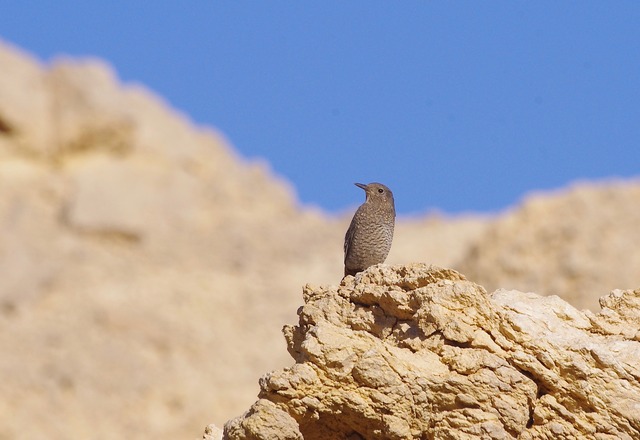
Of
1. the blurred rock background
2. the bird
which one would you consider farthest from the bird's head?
the blurred rock background

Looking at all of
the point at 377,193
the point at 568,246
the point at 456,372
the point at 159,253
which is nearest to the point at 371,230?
the point at 377,193

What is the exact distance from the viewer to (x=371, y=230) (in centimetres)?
1352

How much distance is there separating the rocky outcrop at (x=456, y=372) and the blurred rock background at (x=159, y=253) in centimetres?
1324

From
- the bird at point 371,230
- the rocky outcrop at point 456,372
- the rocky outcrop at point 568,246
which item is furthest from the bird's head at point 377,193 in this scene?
the rocky outcrop at point 568,246

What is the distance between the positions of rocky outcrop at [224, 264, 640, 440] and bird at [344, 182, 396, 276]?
313cm

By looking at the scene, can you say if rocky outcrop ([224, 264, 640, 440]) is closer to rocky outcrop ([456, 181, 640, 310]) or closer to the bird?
the bird

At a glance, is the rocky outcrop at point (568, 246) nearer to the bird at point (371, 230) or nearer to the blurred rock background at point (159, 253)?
the blurred rock background at point (159, 253)

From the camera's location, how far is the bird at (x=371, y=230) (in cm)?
1352

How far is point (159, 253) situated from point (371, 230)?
24.5 meters

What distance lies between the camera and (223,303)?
Answer: 34500mm

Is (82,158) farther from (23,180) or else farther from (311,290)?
(311,290)

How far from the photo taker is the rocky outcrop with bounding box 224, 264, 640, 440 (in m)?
9.67

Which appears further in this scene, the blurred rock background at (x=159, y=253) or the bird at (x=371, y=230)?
the blurred rock background at (x=159, y=253)

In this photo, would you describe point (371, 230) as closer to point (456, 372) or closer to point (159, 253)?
point (456, 372)
